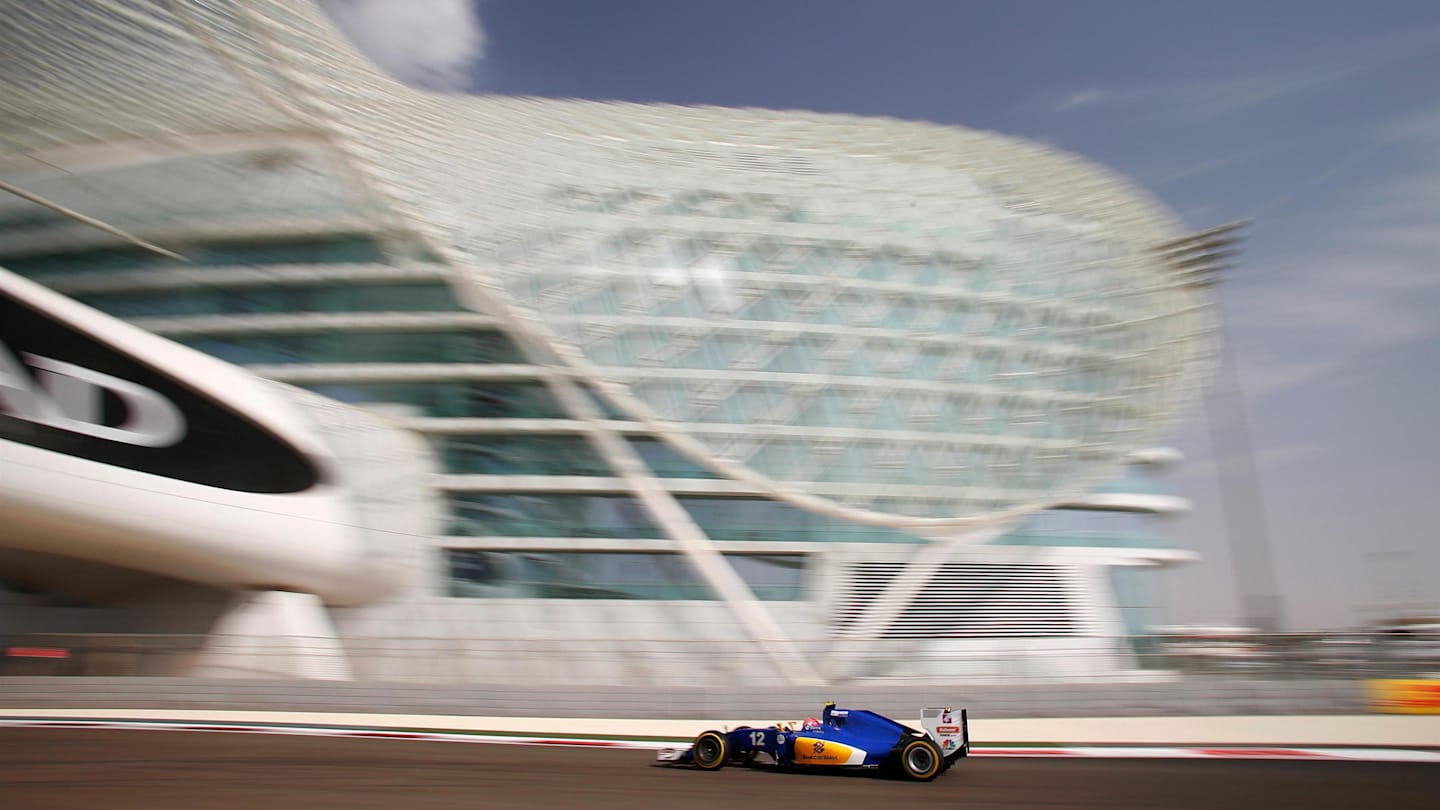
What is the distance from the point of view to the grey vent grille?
26.2 m

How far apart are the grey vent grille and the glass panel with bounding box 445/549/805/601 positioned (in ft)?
5.46

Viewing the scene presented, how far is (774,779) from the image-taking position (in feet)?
32.8

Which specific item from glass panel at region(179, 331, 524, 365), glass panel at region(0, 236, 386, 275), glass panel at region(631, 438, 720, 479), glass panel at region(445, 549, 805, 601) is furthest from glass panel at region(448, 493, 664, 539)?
glass panel at region(0, 236, 386, 275)

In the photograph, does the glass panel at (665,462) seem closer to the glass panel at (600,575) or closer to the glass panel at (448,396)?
the glass panel at (600,575)

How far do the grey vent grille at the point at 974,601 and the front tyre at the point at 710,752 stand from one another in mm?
15522

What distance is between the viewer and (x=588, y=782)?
30.9ft

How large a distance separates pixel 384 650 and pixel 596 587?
5.93m

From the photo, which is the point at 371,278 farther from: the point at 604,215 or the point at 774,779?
the point at 774,779

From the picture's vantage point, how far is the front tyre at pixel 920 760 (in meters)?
9.78

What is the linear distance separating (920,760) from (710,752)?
2.26m

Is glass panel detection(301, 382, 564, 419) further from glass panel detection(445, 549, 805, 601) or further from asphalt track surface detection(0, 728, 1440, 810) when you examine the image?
asphalt track surface detection(0, 728, 1440, 810)

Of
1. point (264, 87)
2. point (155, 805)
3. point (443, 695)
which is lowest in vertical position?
point (155, 805)

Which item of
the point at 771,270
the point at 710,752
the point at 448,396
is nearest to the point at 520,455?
the point at 448,396

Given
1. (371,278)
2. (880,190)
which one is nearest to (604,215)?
(371,278)
